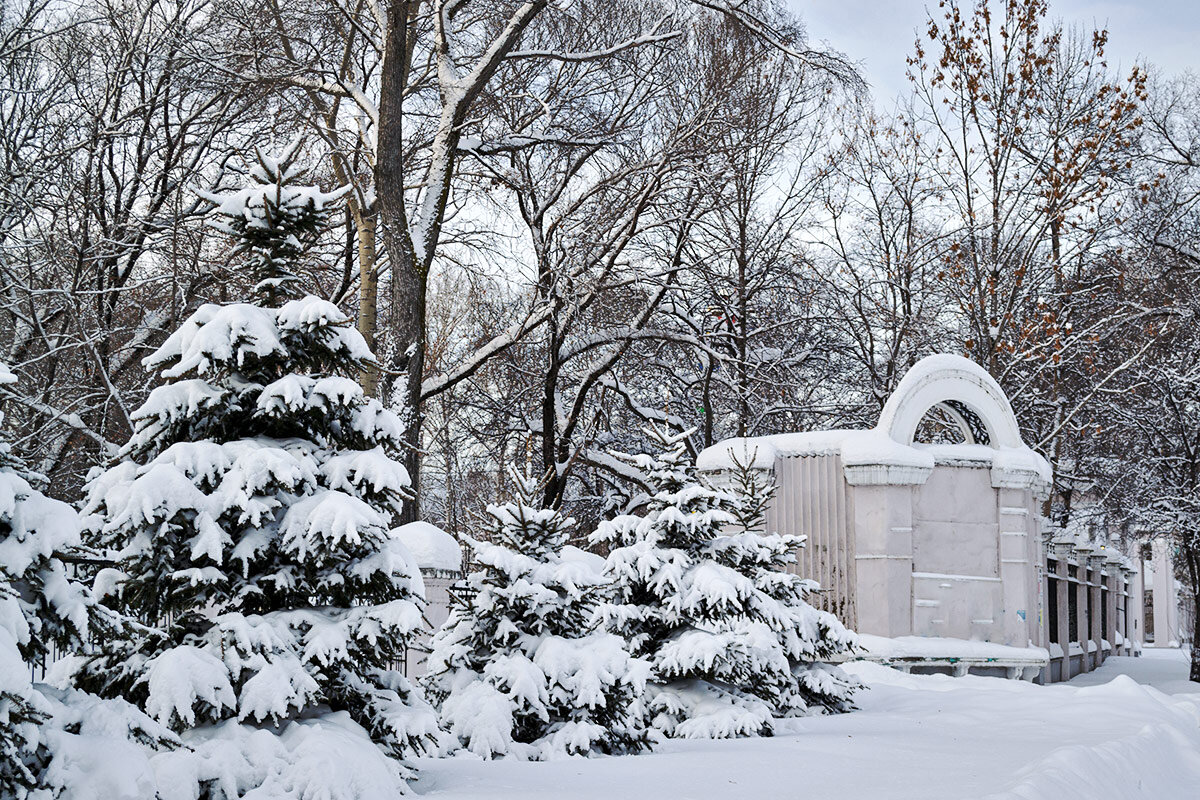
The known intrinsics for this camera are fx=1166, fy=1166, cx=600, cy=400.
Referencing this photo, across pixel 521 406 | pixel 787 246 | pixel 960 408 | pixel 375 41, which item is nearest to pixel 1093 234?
pixel 787 246

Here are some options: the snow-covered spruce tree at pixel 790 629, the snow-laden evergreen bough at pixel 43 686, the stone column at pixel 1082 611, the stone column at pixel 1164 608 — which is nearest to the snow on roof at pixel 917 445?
the snow-covered spruce tree at pixel 790 629

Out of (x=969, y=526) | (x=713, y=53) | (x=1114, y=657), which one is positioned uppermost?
(x=713, y=53)

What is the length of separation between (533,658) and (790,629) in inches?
138

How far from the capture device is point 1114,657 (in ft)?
93.5

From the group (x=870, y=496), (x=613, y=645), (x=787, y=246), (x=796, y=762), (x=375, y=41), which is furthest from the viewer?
(x=787, y=246)

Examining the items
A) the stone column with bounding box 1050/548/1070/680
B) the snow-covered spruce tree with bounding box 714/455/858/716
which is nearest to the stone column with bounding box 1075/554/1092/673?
the stone column with bounding box 1050/548/1070/680

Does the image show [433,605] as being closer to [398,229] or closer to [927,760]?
[398,229]

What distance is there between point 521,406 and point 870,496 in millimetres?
8680

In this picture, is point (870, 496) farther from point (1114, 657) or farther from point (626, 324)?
point (1114, 657)

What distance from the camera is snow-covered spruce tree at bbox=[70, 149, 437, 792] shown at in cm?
584

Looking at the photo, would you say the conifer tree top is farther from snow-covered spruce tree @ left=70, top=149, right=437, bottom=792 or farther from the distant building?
the distant building

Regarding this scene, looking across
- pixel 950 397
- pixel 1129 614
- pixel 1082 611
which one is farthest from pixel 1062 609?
pixel 1129 614

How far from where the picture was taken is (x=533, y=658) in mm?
8148

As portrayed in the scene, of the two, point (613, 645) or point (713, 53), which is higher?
point (713, 53)
